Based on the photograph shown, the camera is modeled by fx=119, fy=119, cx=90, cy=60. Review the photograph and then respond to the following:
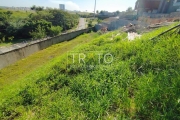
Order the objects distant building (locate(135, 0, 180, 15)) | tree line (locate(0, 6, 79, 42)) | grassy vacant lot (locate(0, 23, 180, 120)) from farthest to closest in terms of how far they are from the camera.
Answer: tree line (locate(0, 6, 79, 42)) < distant building (locate(135, 0, 180, 15)) < grassy vacant lot (locate(0, 23, 180, 120))

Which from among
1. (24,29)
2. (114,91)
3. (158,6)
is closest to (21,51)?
(114,91)

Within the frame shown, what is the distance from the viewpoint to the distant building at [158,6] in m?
19.9

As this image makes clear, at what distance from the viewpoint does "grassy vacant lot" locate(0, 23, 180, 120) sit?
1692mm

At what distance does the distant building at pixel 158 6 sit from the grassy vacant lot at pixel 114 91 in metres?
21.9

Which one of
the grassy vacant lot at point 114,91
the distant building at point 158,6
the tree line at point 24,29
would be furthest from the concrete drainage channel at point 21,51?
the distant building at point 158,6

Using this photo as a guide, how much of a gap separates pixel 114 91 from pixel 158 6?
84.7 feet

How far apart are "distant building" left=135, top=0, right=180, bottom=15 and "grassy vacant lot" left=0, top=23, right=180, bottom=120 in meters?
21.9

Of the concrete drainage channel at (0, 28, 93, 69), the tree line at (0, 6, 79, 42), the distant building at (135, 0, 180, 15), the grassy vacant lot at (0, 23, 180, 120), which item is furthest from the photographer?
the tree line at (0, 6, 79, 42)

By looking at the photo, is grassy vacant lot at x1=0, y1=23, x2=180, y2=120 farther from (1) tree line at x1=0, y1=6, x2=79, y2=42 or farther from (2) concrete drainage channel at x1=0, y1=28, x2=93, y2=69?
(1) tree line at x1=0, y1=6, x2=79, y2=42

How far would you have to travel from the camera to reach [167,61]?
95.3 inches

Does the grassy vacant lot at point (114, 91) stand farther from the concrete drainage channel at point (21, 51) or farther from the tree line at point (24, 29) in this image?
the tree line at point (24, 29)

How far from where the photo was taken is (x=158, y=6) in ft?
72.8

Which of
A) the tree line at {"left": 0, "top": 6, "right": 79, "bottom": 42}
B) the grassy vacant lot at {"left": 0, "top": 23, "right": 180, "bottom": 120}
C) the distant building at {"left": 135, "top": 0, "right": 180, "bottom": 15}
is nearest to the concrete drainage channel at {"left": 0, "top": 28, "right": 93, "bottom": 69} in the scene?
the grassy vacant lot at {"left": 0, "top": 23, "right": 180, "bottom": 120}

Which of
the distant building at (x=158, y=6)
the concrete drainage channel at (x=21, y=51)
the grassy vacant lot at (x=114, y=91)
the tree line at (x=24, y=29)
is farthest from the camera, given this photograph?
the tree line at (x=24, y=29)
